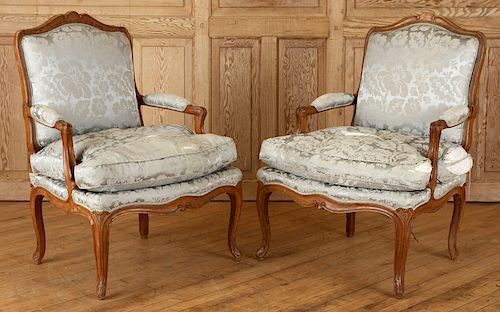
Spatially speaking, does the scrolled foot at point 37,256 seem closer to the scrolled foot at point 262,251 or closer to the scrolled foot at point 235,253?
the scrolled foot at point 235,253

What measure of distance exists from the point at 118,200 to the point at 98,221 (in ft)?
0.31

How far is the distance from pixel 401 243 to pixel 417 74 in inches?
31.3

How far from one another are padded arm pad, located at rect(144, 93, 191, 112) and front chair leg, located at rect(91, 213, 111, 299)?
2.50ft

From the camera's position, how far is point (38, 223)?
3045 mm

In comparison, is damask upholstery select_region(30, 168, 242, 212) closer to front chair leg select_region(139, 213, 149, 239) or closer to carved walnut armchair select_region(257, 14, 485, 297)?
carved walnut armchair select_region(257, 14, 485, 297)

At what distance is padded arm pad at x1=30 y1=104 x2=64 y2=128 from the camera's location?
9.18ft

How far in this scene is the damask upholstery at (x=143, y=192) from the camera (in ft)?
8.66

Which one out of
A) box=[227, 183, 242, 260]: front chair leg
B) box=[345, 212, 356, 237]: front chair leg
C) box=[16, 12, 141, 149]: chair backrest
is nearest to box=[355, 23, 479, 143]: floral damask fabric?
box=[345, 212, 356, 237]: front chair leg

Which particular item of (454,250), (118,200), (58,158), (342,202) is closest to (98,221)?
(118,200)

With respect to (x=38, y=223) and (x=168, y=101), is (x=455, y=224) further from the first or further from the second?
(x=38, y=223)

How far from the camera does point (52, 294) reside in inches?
107

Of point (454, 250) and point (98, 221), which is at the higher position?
point (98, 221)

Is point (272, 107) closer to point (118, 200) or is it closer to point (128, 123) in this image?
point (128, 123)

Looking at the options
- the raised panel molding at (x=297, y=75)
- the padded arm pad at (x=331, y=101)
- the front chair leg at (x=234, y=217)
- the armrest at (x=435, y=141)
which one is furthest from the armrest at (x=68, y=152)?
the raised panel molding at (x=297, y=75)
